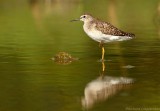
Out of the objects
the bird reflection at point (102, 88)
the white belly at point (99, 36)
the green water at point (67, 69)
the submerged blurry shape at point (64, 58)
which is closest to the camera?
the green water at point (67, 69)

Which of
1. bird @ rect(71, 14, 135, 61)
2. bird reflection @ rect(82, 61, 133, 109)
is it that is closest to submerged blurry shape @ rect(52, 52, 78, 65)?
bird @ rect(71, 14, 135, 61)

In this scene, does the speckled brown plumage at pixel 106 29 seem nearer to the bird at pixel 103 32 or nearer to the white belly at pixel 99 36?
the bird at pixel 103 32

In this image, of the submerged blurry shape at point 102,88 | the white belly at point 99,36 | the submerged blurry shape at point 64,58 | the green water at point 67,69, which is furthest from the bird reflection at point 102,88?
the submerged blurry shape at point 64,58

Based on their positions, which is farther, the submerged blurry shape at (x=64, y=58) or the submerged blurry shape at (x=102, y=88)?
the submerged blurry shape at (x=64, y=58)

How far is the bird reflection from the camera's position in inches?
547

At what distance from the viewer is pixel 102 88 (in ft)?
50.1

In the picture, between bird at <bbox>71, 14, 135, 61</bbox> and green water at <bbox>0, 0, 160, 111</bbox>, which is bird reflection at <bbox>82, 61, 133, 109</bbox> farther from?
bird at <bbox>71, 14, 135, 61</bbox>

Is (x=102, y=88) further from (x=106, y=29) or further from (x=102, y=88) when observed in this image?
(x=106, y=29)

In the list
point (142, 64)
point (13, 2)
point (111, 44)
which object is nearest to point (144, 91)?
point (142, 64)

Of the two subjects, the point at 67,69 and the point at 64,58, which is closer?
the point at 67,69

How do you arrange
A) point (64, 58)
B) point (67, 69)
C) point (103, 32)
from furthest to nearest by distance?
point (64, 58)
point (103, 32)
point (67, 69)

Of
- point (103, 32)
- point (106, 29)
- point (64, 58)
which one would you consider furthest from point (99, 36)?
point (64, 58)

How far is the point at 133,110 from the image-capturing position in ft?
41.7

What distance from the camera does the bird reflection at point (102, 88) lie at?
1391 cm
